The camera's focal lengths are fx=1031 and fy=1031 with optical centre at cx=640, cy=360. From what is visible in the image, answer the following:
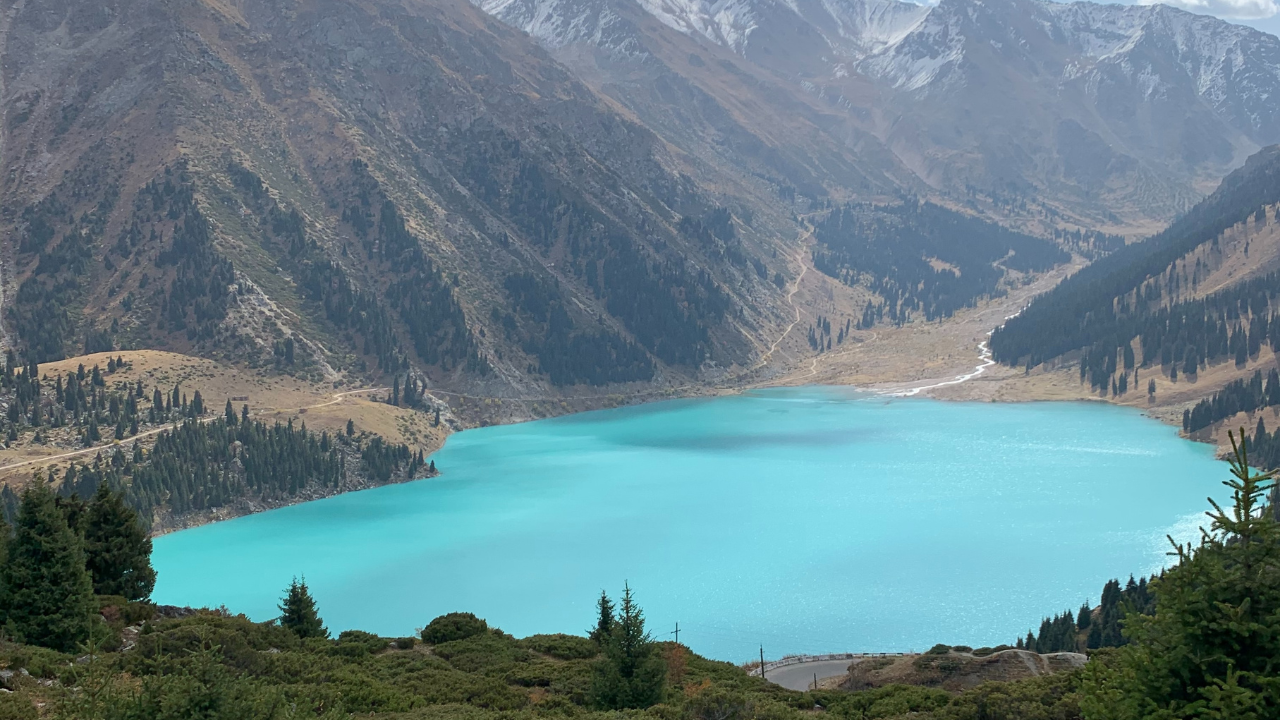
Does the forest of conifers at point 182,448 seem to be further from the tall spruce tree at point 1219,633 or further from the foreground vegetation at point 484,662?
the tall spruce tree at point 1219,633

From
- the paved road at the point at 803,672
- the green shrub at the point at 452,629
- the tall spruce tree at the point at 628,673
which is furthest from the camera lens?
the paved road at the point at 803,672

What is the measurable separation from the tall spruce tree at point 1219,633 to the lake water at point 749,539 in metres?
57.7

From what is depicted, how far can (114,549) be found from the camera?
52.6 meters

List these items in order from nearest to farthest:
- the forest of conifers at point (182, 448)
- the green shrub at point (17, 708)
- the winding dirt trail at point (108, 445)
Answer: the green shrub at point (17, 708), the winding dirt trail at point (108, 445), the forest of conifers at point (182, 448)

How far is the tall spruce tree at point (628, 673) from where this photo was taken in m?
38.3

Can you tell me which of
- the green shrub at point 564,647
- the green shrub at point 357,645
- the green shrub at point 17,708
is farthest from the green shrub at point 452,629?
the green shrub at point 17,708

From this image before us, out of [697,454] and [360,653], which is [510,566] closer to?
[360,653]

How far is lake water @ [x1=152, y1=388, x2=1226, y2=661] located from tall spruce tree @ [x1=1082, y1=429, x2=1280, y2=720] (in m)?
57.7

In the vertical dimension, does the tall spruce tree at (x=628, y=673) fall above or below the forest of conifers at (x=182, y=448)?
below

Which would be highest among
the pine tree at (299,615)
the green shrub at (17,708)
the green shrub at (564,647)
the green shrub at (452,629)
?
the green shrub at (17,708)

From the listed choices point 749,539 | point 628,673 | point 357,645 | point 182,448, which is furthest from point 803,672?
point 182,448

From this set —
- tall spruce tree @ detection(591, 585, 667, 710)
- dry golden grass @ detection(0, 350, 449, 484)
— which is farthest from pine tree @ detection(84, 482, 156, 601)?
dry golden grass @ detection(0, 350, 449, 484)

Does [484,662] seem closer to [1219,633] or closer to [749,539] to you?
[1219,633]

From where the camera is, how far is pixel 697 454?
172 metres
